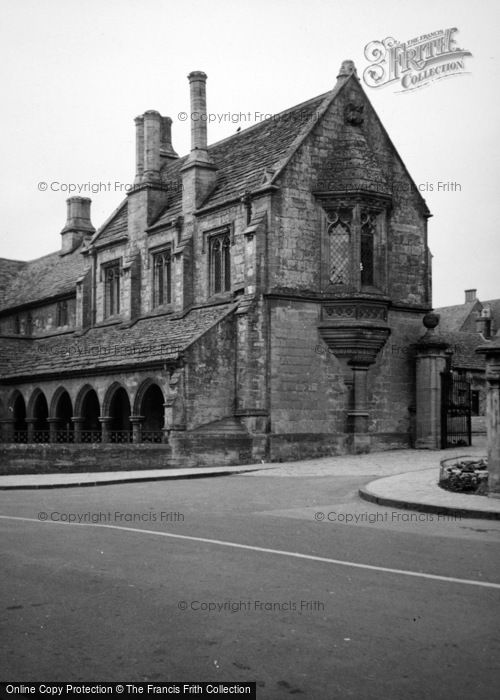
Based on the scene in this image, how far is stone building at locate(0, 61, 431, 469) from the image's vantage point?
26.9 metres

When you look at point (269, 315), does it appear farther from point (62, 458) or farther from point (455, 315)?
point (455, 315)

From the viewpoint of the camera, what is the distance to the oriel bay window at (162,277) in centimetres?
3441

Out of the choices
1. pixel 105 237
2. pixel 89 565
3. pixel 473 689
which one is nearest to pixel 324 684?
pixel 473 689

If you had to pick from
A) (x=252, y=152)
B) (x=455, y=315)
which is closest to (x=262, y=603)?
(x=252, y=152)

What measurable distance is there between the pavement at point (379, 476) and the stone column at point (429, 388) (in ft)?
3.04

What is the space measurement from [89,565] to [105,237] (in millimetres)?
31638

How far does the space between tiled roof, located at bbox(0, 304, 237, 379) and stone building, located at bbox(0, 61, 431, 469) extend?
0.38ft

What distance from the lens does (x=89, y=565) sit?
902 cm

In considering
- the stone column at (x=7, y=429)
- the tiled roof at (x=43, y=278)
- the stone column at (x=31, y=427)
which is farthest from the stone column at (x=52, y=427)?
the tiled roof at (x=43, y=278)

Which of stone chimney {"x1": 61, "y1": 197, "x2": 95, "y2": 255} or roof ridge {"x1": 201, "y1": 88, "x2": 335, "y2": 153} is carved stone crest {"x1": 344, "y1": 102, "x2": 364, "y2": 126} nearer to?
roof ridge {"x1": 201, "y1": 88, "x2": 335, "y2": 153}

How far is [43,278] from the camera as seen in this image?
48.4 m

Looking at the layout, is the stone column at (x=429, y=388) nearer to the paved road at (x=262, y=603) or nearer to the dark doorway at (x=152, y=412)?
the dark doorway at (x=152, y=412)

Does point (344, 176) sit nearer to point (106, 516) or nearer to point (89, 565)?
point (106, 516)

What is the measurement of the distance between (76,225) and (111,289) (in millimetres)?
12129
